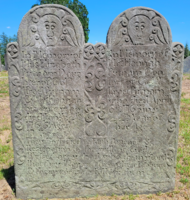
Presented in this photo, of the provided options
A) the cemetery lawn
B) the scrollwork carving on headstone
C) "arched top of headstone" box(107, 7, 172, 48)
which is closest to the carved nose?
the scrollwork carving on headstone

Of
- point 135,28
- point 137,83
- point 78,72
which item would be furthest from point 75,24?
point 137,83

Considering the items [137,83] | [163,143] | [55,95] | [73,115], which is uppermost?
[137,83]

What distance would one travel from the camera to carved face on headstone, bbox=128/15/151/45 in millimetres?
2717

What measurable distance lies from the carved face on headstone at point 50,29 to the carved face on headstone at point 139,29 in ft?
3.58

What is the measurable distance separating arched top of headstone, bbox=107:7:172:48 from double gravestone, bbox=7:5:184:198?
0.05 feet

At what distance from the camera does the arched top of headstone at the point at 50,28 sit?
8.79 ft

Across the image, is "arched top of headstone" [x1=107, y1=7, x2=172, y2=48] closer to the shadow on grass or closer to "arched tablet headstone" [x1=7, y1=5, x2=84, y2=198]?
"arched tablet headstone" [x1=7, y1=5, x2=84, y2=198]

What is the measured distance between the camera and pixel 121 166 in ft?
10.1

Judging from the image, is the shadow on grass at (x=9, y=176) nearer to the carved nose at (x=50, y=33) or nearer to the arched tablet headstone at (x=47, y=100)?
the arched tablet headstone at (x=47, y=100)

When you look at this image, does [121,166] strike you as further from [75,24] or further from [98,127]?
[75,24]

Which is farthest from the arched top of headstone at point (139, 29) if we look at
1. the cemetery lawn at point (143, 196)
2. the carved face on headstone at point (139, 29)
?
the cemetery lawn at point (143, 196)

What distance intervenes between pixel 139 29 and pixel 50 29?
135 cm

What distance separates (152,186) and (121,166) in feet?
2.18

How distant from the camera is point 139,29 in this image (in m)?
2.73
